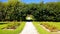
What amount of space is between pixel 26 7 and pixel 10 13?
4.43 m

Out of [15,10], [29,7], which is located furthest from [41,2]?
[15,10]

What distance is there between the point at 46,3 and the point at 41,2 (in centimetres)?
139

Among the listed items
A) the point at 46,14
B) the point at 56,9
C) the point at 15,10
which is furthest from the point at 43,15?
the point at 15,10

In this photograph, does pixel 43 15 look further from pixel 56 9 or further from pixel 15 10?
pixel 15 10

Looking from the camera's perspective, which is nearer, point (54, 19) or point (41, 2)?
point (54, 19)

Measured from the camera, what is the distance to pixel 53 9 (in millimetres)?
42156

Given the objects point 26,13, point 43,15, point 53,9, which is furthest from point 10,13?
point 53,9

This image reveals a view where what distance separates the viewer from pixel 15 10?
1652 inches

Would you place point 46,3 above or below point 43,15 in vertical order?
above

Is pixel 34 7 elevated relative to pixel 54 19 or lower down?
elevated

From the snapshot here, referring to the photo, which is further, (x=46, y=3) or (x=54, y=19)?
(x=46, y=3)

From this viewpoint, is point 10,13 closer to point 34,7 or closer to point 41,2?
point 34,7

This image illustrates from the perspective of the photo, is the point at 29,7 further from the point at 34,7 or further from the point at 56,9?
the point at 56,9

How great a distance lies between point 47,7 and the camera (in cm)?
4200
